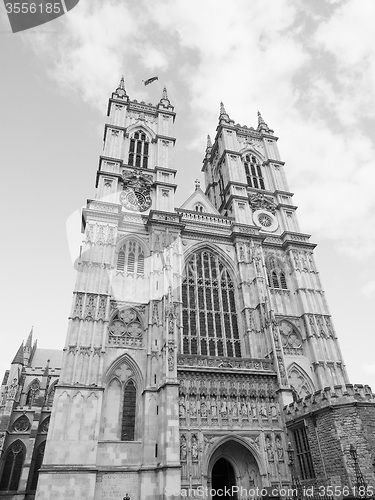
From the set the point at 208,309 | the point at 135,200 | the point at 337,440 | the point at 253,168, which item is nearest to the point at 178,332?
the point at 208,309

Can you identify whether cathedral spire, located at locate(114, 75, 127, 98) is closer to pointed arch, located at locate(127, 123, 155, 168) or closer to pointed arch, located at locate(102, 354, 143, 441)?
pointed arch, located at locate(127, 123, 155, 168)

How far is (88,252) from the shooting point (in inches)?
942

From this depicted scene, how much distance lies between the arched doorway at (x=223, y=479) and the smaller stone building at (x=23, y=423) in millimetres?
20500

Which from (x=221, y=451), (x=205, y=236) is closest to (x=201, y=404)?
(x=221, y=451)

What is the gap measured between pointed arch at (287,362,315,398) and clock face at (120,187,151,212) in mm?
15700

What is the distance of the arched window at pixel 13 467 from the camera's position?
106ft

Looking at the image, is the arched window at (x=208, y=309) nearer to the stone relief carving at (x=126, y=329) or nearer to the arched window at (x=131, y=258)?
the stone relief carving at (x=126, y=329)

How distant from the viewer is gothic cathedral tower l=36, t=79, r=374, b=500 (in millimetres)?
17625

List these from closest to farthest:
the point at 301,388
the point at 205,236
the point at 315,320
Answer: the point at 301,388
the point at 315,320
the point at 205,236

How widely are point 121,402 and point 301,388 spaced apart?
11316 mm

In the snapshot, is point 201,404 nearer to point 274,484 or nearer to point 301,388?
point 274,484

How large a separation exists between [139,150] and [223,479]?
25519mm

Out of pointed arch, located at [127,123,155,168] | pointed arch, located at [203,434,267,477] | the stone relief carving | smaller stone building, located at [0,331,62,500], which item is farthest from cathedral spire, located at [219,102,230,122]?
smaller stone building, located at [0,331,62,500]

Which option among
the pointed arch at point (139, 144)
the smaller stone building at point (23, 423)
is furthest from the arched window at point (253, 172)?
the smaller stone building at point (23, 423)
